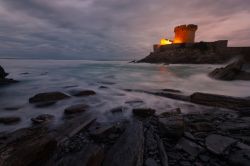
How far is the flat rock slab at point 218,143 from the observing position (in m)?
2.72

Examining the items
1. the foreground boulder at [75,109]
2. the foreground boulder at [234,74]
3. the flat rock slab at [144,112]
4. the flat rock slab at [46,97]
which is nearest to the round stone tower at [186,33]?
the foreground boulder at [234,74]

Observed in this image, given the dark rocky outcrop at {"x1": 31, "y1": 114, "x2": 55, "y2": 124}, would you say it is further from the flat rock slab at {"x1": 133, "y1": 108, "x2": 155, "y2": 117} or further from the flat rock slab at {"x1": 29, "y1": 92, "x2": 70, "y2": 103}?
the flat rock slab at {"x1": 133, "y1": 108, "x2": 155, "y2": 117}

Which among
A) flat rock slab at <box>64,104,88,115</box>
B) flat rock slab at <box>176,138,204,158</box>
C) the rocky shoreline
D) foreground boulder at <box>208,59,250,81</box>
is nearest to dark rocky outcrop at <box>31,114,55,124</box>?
the rocky shoreline

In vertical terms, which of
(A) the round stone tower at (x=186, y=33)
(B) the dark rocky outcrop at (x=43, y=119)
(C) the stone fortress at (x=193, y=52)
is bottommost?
(B) the dark rocky outcrop at (x=43, y=119)

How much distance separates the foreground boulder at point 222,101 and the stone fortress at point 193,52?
1360 inches

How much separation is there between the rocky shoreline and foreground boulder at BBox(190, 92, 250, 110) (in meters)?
0.35

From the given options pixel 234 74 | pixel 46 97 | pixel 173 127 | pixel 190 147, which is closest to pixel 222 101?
pixel 173 127

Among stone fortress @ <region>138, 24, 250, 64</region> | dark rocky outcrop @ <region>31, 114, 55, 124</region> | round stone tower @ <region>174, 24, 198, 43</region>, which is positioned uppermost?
round stone tower @ <region>174, 24, 198, 43</region>

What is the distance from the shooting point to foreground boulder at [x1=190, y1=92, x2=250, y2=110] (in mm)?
5297

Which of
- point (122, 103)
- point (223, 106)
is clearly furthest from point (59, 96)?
point (223, 106)

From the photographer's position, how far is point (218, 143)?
2924mm

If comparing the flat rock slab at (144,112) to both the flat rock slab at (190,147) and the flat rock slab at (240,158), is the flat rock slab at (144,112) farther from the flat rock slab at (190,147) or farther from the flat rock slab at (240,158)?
the flat rock slab at (240,158)

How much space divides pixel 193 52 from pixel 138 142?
4581cm

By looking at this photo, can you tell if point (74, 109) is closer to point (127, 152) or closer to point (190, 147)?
point (127, 152)
